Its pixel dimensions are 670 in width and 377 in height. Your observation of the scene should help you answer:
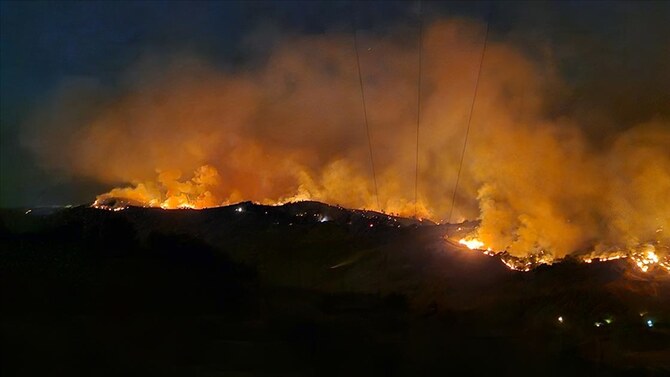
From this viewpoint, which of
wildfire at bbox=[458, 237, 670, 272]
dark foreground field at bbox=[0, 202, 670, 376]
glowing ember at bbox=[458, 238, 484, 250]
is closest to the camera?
dark foreground field at bbox=[0, 202, 670, 376]

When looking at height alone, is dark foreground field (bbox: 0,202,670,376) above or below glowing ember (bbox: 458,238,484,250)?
below

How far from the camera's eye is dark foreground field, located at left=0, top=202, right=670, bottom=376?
10789 mm

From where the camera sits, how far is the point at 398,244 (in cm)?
1427

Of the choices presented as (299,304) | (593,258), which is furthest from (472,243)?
(299,304)

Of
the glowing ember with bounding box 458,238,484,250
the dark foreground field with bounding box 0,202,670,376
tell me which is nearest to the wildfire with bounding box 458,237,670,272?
the glowing ember with bounding box 458,238,484,250

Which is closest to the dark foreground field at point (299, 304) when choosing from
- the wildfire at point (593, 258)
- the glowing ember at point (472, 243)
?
the wildfire at point (593, 258)

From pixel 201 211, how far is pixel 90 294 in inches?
184

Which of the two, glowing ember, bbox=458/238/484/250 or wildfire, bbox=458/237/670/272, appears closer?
wildfire, bbox=458/237/670/272

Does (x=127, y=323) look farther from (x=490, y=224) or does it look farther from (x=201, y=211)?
(x=490, y=224)

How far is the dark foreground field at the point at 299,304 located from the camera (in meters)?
10.8

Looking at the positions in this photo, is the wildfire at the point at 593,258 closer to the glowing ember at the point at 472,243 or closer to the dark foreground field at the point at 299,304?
the glowing ember at the point at 472,243

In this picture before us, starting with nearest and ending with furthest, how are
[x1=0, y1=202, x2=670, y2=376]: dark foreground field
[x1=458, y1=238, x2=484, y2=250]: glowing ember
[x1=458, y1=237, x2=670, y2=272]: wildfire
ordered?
1. [x1=0, y1=202, x2=670, y2=376]: dark foreground field
2. [x1=458, y1=237, x2=670, y2=272]: wildfire
3. [x1=458, y1=238, x2=484, y2=250]: glowing ember

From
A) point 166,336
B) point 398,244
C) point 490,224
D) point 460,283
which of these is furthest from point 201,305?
point 490,224

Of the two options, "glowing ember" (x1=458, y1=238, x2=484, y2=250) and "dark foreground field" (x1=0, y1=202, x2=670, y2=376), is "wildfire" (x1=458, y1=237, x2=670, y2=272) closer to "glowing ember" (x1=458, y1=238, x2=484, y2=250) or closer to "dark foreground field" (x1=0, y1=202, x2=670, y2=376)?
→ "glowing ember" (x1=458, y1=238, x2=484, y2=250)
